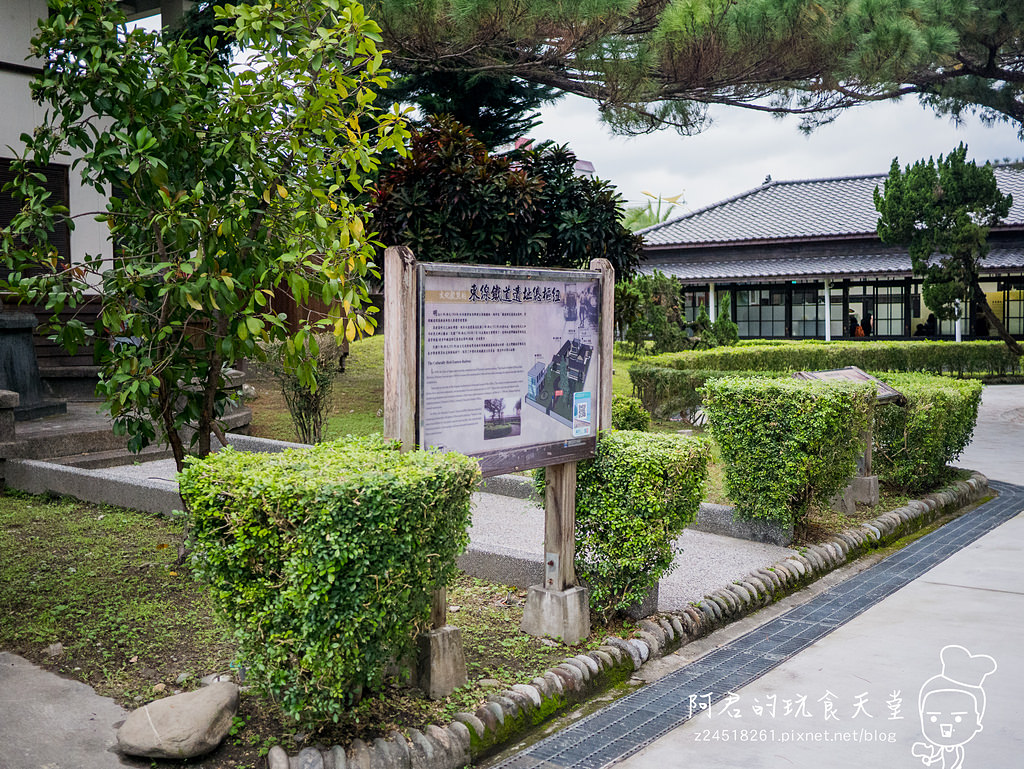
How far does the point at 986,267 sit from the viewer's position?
25.5 m

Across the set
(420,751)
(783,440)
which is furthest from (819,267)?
(420,751)

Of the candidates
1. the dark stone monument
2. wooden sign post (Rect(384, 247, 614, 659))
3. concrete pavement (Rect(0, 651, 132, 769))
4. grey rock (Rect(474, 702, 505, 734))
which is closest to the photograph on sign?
wooden sign post (Rect(384, 247, 614, 659))

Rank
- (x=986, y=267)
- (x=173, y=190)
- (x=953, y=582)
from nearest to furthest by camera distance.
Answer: (x=173, y=190) → (x=953, y=582) → (x=986, y=267)

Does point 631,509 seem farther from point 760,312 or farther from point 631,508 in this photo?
point 760,312

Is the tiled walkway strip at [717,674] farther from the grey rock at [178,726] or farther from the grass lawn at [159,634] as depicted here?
the grey rock at [178,726]

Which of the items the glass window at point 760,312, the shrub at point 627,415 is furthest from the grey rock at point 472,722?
the glass window at point 760,312

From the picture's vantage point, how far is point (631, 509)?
4.77 meters

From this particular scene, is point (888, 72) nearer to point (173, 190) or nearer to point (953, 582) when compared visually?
point (953, 582)

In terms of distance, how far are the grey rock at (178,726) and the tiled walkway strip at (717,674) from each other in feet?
3.79

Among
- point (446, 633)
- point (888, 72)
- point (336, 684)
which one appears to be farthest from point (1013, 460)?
point (336, 684)

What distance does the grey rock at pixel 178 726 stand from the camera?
11.2ft

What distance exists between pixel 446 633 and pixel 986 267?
2587cm

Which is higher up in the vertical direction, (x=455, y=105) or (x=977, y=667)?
(x=455, y=105)

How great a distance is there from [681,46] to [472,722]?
8387 millimetres
